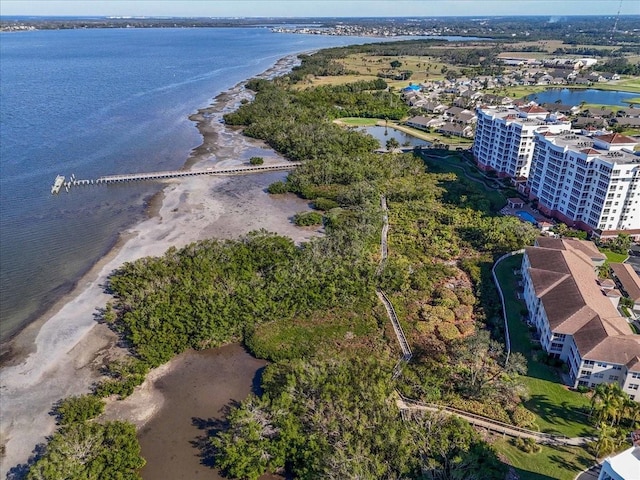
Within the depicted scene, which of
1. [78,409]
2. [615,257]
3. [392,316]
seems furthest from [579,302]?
[78,409]

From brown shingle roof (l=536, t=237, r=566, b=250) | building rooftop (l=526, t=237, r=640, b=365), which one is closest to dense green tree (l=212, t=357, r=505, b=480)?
building rooftop (l=526, t=237, r=640, b=365)

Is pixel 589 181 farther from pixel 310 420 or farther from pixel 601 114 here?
pixel 601 114

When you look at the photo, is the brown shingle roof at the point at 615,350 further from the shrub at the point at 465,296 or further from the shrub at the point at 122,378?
the shrub at the point at 122,378

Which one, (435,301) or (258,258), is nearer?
(435,301)

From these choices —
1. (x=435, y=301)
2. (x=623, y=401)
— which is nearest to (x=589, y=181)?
(x=435, y=301)

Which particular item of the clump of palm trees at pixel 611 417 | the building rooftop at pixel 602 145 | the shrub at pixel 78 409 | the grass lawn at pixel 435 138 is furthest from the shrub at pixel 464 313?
the grass lawn at pixel 435 138

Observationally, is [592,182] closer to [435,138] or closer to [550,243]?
[550,243]
